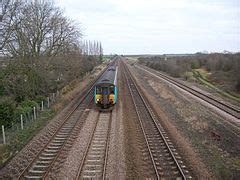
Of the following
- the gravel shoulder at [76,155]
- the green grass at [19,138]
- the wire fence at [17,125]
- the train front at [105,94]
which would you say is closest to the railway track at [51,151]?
the gravel shoulder at [76,155]

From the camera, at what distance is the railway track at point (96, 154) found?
384 inches

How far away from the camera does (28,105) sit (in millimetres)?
19578

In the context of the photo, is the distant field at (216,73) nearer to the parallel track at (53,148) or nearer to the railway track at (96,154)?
the parallel track at (53,148)

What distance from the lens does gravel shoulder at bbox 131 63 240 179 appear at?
10429mm

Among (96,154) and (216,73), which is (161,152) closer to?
(96,154)

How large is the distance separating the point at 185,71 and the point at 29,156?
52760mm

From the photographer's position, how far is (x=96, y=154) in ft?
38.1

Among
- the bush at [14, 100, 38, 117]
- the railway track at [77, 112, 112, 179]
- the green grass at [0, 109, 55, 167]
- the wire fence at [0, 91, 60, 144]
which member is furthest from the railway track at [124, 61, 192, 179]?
the bush at [14, 100, 38, 117]

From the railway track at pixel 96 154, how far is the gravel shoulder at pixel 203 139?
3644mm

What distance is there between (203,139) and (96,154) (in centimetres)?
606

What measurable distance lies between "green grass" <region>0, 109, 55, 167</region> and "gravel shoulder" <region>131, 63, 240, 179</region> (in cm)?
787

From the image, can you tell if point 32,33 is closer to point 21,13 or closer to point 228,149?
point 21,13

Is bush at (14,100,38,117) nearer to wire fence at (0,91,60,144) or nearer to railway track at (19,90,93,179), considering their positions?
wire fence at (0,91,60,144)

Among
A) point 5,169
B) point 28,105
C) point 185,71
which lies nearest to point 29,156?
point 5,169
